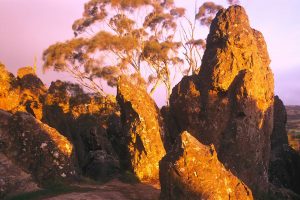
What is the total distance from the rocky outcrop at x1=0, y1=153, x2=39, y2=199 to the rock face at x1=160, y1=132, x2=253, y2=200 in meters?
5.87

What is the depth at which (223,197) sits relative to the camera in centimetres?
1593

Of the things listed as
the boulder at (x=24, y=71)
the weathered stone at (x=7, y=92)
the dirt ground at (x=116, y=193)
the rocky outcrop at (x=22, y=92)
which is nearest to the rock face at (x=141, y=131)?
the dirt ground at (x=116, y=193)

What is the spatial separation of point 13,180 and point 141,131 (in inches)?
297

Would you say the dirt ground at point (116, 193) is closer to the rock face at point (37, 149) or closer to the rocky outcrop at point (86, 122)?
the rock face at point (37, 149)

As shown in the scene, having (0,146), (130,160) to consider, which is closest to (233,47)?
(130,160)

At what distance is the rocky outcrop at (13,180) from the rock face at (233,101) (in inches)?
319

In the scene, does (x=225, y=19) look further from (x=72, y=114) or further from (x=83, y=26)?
(x=83, y=26)

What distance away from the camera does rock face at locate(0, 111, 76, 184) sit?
20.4 m

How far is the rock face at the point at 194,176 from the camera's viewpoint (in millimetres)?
15828

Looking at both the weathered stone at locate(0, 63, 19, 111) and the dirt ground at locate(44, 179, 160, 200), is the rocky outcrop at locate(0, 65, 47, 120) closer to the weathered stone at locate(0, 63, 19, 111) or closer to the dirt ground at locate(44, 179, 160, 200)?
the weathered stone at locate(0, 63, 19, 111)

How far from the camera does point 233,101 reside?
72.5ft

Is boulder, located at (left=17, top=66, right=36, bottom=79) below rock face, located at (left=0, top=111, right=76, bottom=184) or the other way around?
the other way around

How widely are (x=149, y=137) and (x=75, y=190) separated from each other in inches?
252

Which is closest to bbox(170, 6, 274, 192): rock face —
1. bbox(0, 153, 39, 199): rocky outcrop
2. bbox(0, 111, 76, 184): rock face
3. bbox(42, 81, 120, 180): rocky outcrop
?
bbox(42, 81, 120, 180): rocky outcrop
